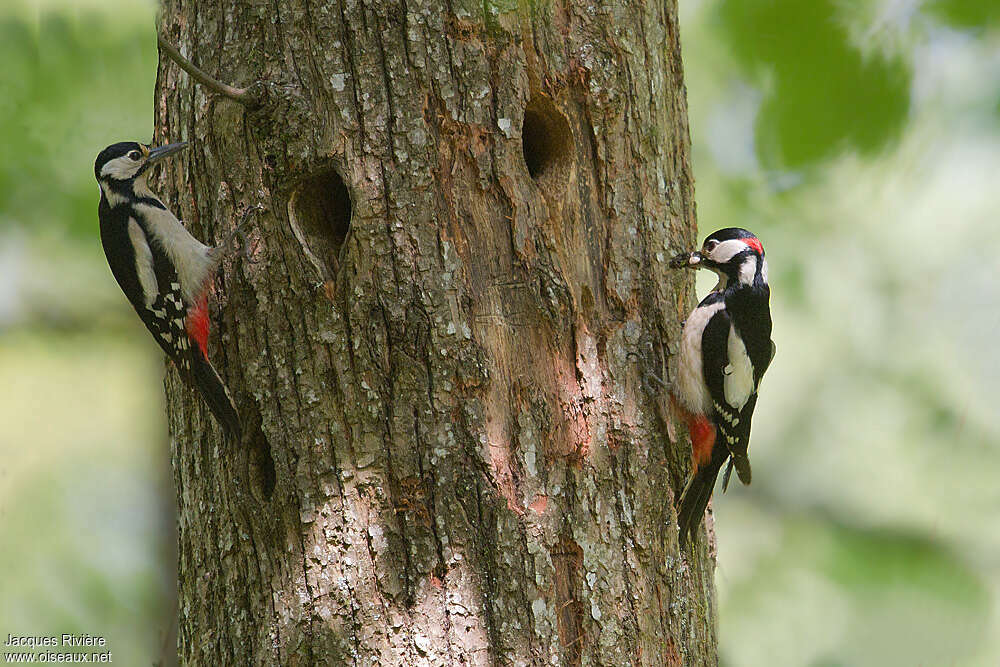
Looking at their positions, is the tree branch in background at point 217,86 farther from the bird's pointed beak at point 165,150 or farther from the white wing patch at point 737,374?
the white wing patch at point 737,374

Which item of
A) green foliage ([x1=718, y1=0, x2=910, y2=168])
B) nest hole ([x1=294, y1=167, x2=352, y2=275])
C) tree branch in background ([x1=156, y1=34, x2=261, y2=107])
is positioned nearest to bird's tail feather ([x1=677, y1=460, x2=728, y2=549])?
nest hole ([x1=294, y1=167, x2=352, y2=275])

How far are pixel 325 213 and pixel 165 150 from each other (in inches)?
21.4

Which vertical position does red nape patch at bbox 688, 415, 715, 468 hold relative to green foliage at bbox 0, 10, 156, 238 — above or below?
below

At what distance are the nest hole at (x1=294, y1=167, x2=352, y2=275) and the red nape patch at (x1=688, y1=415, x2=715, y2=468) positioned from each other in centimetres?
116

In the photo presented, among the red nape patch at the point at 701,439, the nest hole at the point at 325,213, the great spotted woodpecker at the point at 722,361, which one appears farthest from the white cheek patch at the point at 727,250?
the nest hole at the point at 325,213

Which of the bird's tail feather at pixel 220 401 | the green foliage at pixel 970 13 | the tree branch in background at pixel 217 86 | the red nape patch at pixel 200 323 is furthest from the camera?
the red nape patch at pixel 200 323

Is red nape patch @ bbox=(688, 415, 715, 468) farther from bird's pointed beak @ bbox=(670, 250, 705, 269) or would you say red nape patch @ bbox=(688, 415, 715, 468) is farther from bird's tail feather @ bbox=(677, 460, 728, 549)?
bird's pointed beak @ bbox=(670, 250, 705, 269)

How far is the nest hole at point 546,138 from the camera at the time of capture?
8.54 ft

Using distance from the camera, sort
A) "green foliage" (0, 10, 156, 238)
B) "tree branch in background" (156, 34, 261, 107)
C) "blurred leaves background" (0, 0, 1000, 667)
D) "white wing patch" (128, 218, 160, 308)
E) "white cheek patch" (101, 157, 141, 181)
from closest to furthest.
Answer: "blurred leaves background" (0, 0, 1000, 667) < "green foliage" (0, 10, 156, 238) < "tree branch in background" (156, 34, 261, 107) < "white wing patch" (128, 218, 160, 308) < "white cheek patch" (101, 157, 141, 181)

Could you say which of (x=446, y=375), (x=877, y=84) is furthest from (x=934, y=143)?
(x=446, y=375)

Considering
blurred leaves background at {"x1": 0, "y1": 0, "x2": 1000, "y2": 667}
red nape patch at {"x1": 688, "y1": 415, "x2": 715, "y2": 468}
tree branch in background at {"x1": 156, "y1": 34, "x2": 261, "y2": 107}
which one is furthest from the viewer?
red nape patch at {"x1": 688, "y1": 415, "x2": 715, "y2": 468}

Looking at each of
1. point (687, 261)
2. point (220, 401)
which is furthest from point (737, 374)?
point (220, 401)

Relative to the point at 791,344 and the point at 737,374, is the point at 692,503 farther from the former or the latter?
the point at 791,344

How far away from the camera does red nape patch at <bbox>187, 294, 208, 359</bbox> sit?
8.42 ft
